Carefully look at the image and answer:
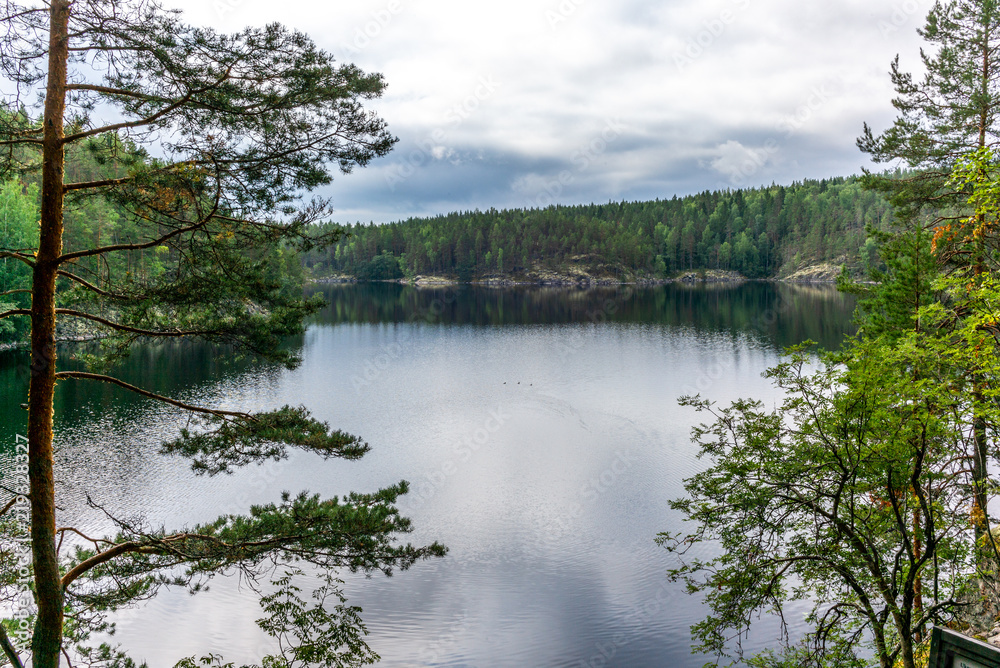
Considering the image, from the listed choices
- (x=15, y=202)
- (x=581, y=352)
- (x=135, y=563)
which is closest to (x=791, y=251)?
(x=581, y=352)

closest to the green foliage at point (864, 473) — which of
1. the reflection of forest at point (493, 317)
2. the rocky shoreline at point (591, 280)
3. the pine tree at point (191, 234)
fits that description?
the pine tree at point (191, 234)

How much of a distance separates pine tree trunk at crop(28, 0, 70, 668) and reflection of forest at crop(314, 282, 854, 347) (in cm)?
4031

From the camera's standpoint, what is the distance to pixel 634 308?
75.2m

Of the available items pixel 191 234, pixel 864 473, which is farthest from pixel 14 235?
pixel 864 473

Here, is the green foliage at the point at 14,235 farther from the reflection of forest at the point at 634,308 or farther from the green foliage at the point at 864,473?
the green foliage at the point at 864,473

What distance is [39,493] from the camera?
620cm

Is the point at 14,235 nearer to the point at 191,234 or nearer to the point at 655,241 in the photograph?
the point at 191,234

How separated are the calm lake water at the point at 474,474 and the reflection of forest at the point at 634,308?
5474 mm

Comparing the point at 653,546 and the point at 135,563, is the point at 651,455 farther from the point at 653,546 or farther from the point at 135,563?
the point at 135,563

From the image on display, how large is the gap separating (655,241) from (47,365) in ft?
434

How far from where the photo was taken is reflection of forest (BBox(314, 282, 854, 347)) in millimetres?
55281

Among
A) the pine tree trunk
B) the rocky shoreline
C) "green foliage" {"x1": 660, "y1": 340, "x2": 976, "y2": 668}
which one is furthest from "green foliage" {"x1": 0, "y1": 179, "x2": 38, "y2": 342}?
the rocky shoreline

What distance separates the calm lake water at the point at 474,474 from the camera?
13.9 metres

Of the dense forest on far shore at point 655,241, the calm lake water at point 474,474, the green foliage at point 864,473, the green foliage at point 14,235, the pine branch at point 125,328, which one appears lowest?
the calm lake water at point 474,474
